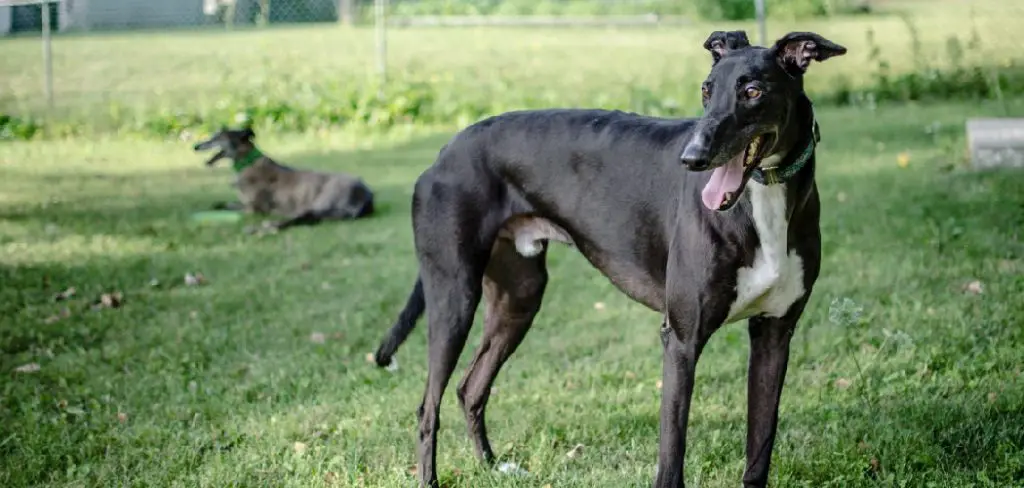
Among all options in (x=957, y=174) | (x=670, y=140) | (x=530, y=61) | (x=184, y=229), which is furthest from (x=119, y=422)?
(x=530, y=61)

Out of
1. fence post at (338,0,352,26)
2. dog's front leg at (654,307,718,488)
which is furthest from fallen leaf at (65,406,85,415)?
fence post at (338,0,352,26)

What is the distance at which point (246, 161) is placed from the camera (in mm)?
9852

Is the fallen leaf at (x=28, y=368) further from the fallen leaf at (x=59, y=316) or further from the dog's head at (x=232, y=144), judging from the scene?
the dog's head at (x=232, y=144)

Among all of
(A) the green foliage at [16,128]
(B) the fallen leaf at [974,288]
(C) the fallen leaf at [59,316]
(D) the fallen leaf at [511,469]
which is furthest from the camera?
(A) the green foliage at [16,128]

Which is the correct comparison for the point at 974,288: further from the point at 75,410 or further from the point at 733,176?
the point at 75,410

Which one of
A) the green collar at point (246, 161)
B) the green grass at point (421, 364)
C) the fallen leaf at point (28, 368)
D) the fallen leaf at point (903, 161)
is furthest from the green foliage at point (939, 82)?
the fallen leaf at point (28, 368)

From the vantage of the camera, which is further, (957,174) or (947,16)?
(947,16)

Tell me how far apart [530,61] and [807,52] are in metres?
14.8

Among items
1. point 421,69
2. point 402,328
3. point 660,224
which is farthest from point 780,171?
point 421,69

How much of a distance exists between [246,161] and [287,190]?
1.72 feet

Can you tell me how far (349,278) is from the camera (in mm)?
7391

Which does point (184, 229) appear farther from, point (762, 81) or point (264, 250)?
point (762, 81)

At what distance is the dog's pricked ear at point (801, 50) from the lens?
10.9 feet

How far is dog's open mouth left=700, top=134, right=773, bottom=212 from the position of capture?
128 inches
